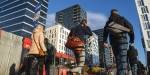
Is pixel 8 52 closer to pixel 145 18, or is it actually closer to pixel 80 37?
pixel 80 37

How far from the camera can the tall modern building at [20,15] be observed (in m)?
107

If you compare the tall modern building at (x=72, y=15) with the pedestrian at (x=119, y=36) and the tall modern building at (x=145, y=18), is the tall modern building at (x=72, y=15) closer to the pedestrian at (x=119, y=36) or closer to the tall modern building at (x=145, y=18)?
the tall modern building at (x=145, y=18)

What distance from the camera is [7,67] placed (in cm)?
684

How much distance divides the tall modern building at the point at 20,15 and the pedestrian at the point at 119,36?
320 feet

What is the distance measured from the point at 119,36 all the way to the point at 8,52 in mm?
3996

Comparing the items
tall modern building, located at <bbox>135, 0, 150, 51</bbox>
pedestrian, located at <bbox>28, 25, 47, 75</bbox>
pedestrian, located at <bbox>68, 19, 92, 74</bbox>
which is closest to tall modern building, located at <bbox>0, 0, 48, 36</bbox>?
tall modern building, located at <bbox>135, 0, 150, 51</bbox>

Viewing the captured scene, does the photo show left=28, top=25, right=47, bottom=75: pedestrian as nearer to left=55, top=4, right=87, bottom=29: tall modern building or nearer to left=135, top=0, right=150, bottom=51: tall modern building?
left=135, top=0, right=150, bottom=51: tall modern building

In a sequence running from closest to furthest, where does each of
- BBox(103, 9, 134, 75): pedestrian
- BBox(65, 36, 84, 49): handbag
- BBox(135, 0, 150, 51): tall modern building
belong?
BBox(103, 9, 134, 75): pedestrian < BBox(65, 36, 84, 49): handbag < BBox(135, 0, 150, 51): tall modern building

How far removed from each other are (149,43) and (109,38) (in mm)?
63378

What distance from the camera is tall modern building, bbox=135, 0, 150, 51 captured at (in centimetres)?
6638

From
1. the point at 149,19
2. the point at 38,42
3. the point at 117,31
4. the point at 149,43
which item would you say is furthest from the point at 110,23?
the point at 149,19

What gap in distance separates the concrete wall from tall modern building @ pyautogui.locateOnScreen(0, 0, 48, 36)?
9495cm

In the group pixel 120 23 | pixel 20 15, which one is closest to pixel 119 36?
pixel 120 23

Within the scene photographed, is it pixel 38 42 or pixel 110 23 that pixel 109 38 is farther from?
pixel 38 42
